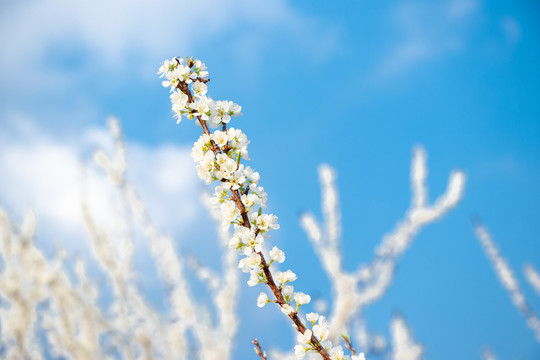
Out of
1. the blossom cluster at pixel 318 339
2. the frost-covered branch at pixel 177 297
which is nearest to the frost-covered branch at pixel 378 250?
the frost-covered branch at pixel 177 297

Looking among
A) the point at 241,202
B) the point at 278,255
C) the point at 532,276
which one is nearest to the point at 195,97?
the point at 241,202

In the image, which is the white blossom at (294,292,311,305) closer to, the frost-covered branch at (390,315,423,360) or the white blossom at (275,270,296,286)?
the white blossom at (275,270,296,286)

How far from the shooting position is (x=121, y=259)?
7.60 meters

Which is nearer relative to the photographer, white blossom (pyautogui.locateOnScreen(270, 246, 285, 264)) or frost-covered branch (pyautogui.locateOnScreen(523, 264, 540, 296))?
white blossom (pyautogui.locateOnScreen(270, 246, 285, 264))

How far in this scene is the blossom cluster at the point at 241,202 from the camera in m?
1.49

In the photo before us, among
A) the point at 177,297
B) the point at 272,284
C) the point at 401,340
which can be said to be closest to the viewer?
the point at 272,284

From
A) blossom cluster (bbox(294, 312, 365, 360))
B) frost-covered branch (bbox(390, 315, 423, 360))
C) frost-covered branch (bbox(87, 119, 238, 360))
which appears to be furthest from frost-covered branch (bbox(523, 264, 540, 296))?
blossom cluster (bbox(294, 312, 365, 360))

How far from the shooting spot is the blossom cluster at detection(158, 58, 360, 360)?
58.6 inches

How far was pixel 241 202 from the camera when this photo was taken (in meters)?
1.57

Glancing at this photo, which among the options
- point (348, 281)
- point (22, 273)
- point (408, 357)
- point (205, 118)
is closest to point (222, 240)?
point (348, 281)

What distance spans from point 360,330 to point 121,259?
762 cm

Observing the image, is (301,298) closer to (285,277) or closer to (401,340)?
(285,277)

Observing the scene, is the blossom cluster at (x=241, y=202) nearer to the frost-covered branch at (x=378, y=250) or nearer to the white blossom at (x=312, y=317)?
the white blossom at (x=312, y=317)

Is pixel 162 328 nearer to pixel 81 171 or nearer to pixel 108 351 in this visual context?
pixel 108 351
